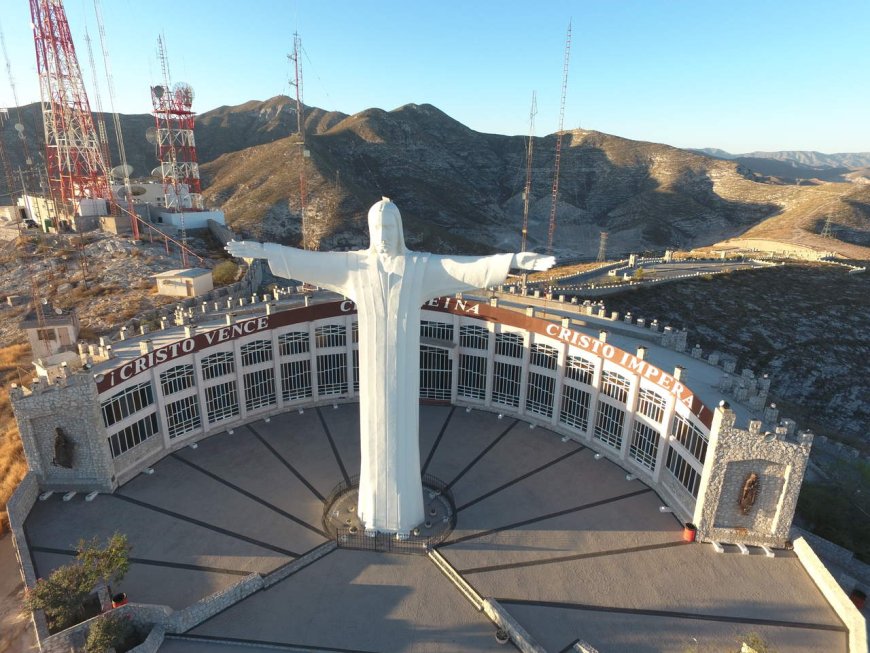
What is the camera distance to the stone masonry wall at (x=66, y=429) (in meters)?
30.2

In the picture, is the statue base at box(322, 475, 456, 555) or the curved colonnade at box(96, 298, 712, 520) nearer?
the statue base at box(322, 475, 456, 555)

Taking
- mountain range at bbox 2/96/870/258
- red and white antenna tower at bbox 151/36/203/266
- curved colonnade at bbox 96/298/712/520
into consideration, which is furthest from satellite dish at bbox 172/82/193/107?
curved colonnade at bbox 96/298/712/520

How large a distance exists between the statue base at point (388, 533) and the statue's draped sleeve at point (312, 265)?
1459cm

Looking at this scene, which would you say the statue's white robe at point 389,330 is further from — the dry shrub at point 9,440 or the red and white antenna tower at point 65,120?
the red and white antenna tower at point 65,120

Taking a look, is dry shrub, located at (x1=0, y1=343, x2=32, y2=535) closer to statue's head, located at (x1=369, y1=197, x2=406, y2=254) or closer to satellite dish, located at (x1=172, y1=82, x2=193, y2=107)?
statue's head, located at (x1=369, y1=197, x2=406, y2=254)

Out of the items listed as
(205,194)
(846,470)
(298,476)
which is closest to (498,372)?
(298,476)

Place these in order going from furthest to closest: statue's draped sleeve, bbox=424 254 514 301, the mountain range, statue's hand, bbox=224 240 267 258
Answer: the mountain range, statue's hand, bbox=224 240 267 258, statue's draped sleeve, bbox=424 254 514 301

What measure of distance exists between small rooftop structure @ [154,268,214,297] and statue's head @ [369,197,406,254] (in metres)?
50.3

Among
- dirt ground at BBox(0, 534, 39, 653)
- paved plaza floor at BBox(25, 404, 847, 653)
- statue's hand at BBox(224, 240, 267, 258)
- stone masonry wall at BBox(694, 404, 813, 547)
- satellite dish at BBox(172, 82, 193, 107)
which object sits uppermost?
satellite dish at BBox(172, 82, 193, 107)

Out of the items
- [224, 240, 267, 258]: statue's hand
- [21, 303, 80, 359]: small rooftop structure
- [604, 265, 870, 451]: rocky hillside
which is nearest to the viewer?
[224, 240, 267, 258]: statue's hand

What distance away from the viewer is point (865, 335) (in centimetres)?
7719

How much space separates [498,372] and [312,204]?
104739 mm

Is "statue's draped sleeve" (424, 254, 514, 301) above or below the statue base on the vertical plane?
above

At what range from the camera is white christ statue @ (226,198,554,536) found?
78.5 feet
